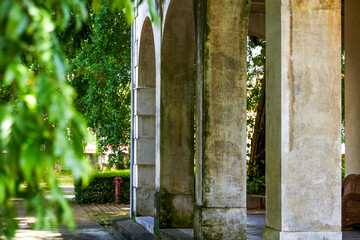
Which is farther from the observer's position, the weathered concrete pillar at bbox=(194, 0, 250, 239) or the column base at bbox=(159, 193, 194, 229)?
the column base at bbox=(159, 193, 194, 229)

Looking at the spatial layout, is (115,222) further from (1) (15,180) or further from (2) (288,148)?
(1) (15,180)

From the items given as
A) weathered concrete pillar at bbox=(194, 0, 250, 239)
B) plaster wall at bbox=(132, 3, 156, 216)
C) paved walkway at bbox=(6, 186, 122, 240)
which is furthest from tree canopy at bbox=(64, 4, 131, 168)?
weathered concrete pillar at bbox=(194, 0, 250, 239)

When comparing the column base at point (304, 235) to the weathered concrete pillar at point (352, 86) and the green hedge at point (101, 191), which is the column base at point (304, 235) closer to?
the weathered concrete pillar at point (352, 86)

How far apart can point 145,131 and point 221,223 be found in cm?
539

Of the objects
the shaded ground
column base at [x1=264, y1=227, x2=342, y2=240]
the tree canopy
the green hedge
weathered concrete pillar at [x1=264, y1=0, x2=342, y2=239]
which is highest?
the tree canopy

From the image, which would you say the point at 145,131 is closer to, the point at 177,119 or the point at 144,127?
the point at 144,127

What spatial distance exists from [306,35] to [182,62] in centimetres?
558

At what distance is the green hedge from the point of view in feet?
63.8

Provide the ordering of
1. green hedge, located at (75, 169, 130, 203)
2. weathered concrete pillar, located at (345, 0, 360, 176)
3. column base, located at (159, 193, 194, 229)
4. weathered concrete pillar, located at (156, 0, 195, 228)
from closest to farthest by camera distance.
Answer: column base, located at (159, 193, 194, 229)
weathered concrete pillar, located at (156, 0, 195, 228)
weathered concrete pillar, located at (345, 0, 360, 176)
green hedge, located at (75, 169, 130, 203)

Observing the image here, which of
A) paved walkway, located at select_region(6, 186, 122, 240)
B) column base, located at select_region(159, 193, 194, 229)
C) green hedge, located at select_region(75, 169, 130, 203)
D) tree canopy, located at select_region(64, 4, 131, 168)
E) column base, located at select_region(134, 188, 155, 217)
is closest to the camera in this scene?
column base, located at select_region(159, 193, 194, 229)

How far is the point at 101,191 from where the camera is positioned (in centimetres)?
1975

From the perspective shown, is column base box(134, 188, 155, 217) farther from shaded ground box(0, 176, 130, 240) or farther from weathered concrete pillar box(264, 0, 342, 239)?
weathered concrete pillar box(264, 0, 342, 239)

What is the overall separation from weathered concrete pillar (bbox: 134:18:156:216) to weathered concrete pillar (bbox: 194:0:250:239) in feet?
16.4

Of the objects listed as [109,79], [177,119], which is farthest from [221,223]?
[109,79]
